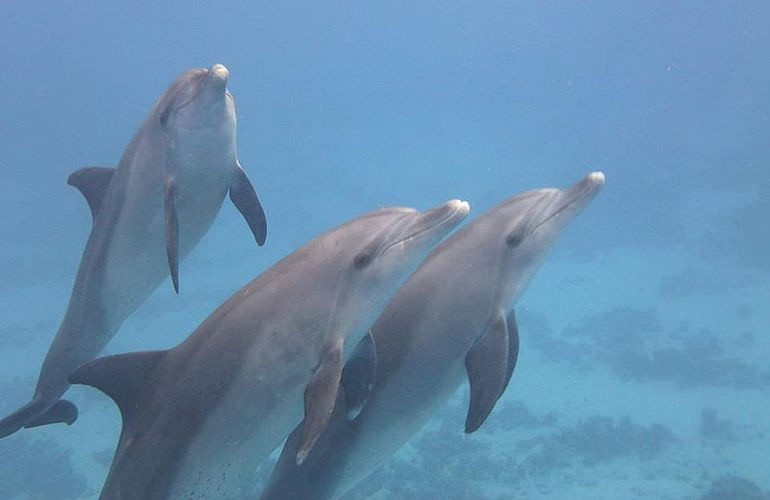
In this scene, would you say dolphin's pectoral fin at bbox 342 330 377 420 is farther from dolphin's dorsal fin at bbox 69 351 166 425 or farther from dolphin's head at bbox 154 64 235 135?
dolphin's head at bbox 154 64 235 135

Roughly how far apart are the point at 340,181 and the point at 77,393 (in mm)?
28759

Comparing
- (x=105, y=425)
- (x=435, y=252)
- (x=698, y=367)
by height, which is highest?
(x=435, y=252)

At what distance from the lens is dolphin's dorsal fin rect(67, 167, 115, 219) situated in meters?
5.57

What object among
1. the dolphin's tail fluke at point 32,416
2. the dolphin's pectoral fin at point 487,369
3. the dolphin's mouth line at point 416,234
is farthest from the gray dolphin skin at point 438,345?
the dolphin's tail fluke at point 32,416

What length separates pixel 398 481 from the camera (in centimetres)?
1348

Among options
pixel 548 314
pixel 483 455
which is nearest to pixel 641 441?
pixel 483 455

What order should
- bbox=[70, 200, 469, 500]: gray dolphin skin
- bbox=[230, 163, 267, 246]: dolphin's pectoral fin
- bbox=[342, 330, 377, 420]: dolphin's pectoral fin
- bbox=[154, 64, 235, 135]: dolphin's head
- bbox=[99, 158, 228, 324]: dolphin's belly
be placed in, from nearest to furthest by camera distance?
bbox=[70, 200, 469, 500]: gray dolphin skin
bbox=[342, 330, 377, 420]: dolphin's pectoral fin
bbox=[154, 64, 235, 135]: dolphin's head
bbox=[99, 158, 228, 324]: dolphin's belly
bbox=[230, 163, 267, 246]: dolphin's pectoral fin

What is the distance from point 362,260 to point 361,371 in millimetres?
651

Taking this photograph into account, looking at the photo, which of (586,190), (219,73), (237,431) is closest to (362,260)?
(237,431)

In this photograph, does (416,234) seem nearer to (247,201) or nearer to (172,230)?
(172,230)

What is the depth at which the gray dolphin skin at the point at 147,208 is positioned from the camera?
4695 mm

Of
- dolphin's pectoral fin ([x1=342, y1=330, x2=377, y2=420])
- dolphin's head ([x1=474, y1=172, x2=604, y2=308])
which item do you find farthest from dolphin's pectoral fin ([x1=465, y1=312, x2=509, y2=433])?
dolphin's pectoral fin ([x1=342, y1=330, x2=377, y2=420])

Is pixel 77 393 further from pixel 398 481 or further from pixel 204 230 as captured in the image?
pixel 204 230

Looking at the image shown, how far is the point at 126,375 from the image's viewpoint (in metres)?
3.61
